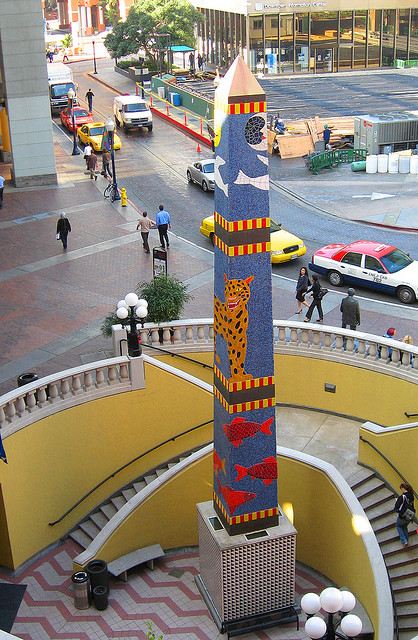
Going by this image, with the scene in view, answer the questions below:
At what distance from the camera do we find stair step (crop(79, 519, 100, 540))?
19.3m

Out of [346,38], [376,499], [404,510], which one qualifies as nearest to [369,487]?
[376,499]

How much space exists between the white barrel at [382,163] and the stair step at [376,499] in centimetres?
2640

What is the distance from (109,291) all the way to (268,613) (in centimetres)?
1343

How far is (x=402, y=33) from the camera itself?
7631 cm

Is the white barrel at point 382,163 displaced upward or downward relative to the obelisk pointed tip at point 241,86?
downward

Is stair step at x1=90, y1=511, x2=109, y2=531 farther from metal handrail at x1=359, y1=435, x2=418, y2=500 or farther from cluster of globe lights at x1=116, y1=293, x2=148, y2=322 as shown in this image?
metal handrail at x1=359, y1=435, x2=418, y2=500

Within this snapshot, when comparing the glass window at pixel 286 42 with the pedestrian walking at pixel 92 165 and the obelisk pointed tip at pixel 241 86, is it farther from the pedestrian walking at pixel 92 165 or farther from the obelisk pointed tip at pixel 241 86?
the obelisk pointed tip at pixel 241 86

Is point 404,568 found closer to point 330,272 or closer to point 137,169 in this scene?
point 330,272

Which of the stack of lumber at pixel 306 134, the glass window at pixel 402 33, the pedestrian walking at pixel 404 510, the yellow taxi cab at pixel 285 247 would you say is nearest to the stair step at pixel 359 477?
the pedestrian walking at pixel 404 510

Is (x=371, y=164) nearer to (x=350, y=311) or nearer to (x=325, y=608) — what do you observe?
(x=350, y=311)

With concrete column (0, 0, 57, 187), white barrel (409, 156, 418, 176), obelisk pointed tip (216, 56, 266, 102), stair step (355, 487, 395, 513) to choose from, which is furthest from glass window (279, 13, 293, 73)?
obelisk pointed tip (216, 56, 266, 102)

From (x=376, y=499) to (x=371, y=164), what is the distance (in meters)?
26.7

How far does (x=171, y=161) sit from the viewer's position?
45562 millimetres

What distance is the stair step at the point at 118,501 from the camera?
19.7m
